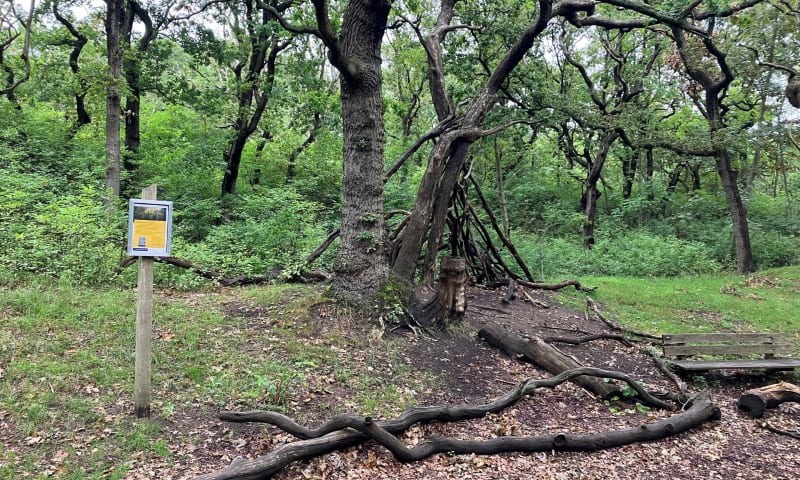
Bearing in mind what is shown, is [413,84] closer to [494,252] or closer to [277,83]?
[277,83]

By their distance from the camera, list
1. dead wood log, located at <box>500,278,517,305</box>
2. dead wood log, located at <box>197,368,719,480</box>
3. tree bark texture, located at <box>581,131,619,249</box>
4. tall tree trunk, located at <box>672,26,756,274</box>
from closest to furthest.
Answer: dead wood log, located at <box>197,368,719,480</box> → dead wood log, located at <box>500,278,517,305</box> → tall tree trunk, located at <box>672,26,756,274</box> → tree bark texture, located at <box>581,131,619,249</box>

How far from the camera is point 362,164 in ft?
20.4

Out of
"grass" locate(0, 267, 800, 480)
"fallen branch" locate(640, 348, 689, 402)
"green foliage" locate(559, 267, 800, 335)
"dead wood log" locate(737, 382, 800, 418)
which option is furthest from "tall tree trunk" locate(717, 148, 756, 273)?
"grass" locate(0, 267, 800, 480)

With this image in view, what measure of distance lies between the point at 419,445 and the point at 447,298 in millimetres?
2811

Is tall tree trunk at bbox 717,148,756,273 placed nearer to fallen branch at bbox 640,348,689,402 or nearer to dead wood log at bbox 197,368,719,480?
fallen branch at bbox 640,348,689,402

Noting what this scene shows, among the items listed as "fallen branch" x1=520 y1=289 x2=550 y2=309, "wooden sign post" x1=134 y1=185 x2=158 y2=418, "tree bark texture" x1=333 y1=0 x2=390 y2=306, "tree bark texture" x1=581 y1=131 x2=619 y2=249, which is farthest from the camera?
"tree bark texture" x1=581 y1=131 x2=619 y2=249

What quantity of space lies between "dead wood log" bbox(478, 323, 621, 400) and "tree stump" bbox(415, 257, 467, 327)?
0.54 m

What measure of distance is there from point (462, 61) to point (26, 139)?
489 inches

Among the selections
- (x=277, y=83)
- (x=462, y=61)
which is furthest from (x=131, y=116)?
(x=462, y=61)

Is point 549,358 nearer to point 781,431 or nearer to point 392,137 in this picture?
point 781,431

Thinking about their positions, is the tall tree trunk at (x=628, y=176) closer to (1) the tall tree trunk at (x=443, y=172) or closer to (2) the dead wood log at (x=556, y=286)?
(2) the dead wood log at (x=556, y=286)

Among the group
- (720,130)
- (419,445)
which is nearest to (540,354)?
(419,445)

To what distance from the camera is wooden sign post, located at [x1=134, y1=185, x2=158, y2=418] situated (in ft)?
11.9

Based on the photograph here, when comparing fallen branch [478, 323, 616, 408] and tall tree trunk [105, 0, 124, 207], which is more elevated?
tall tree trunk [105, 0, 124, 207]
